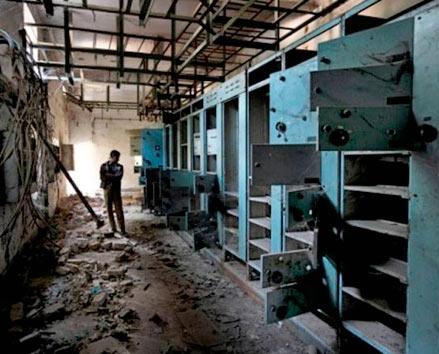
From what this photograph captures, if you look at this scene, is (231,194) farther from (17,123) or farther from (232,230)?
(17,123)

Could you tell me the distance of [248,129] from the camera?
3.18 m

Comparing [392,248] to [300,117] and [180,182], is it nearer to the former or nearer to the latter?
[300,117]

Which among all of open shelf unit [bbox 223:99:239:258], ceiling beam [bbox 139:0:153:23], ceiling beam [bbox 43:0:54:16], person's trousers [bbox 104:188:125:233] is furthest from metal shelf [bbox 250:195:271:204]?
person's trousers [bbox 104:188:125:233]

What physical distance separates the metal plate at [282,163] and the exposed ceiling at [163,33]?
134 centimetres

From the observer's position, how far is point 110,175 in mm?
5375

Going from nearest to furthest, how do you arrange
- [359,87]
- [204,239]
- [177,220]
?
1. [359,87]
2. [204,239]
3. [177,220]

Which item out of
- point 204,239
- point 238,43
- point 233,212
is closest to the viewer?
point 238,43

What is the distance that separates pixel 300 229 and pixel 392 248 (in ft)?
2.24

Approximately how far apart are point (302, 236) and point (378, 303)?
67cm

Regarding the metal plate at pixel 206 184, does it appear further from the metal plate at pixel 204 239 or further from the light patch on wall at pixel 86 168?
the light patch on wall at pixel 86 168

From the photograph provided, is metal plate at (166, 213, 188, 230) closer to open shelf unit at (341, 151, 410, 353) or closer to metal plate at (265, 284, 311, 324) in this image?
metal plate at (265, 284, 311, 324)

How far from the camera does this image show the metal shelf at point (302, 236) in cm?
224

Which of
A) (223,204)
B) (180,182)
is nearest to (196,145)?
(180,182)

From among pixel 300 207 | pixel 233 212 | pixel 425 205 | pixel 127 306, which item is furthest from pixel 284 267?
pixel 233 212
